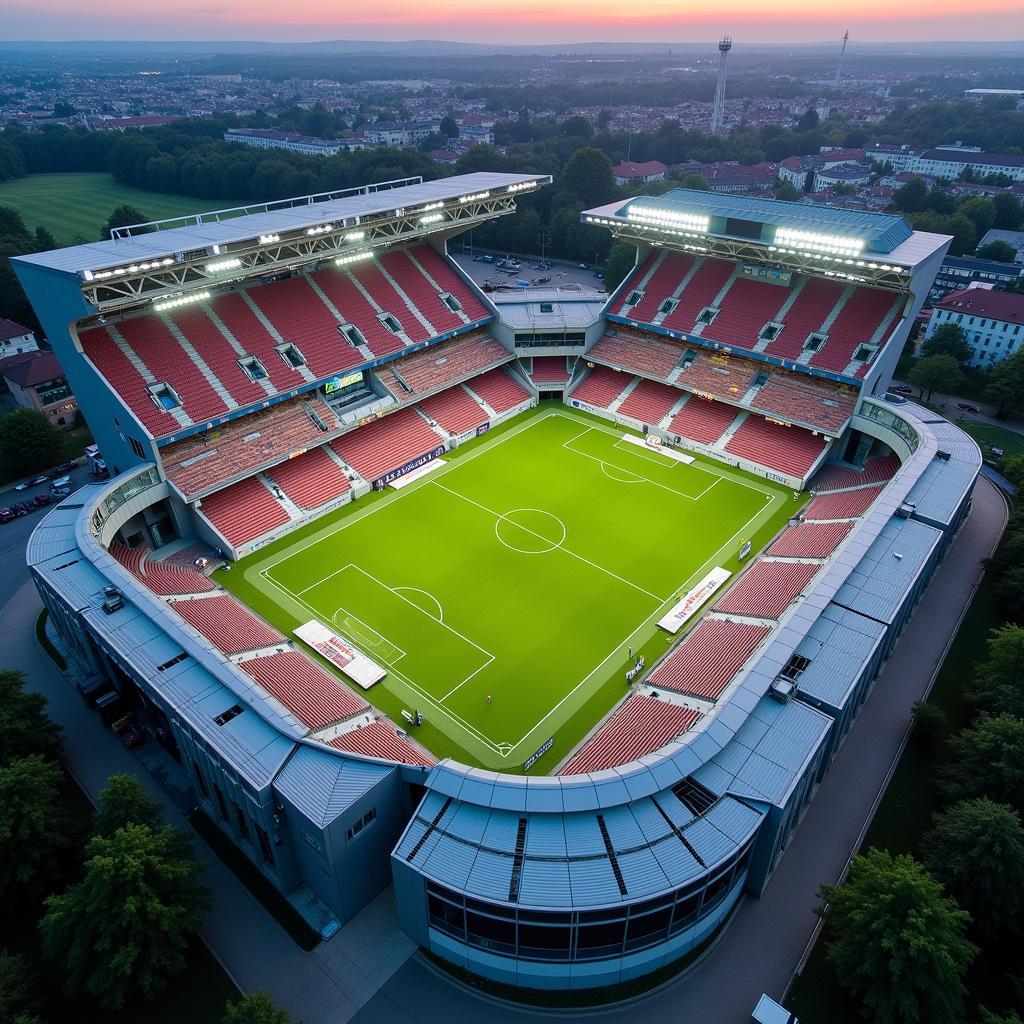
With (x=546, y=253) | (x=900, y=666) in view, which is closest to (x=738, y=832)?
(x=900, y=666)

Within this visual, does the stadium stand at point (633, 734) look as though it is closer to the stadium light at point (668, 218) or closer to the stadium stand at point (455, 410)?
the stadium stand at point (455, 410)

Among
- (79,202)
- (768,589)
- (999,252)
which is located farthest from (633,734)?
(79,202)

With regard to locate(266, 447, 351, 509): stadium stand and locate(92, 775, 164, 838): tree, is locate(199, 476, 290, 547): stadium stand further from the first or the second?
locate(92, 775, 164, 838): tree

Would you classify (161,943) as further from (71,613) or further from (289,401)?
(289,401)

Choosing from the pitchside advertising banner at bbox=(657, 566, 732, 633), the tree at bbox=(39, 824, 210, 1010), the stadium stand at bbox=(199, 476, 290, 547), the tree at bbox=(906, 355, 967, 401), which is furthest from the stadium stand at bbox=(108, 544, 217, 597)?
the tree at bbox=(906, 355, 967, 401)

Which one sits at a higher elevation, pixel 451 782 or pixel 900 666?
pixel 451 782

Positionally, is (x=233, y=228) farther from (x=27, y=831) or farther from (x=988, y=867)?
(x=988, y=867)

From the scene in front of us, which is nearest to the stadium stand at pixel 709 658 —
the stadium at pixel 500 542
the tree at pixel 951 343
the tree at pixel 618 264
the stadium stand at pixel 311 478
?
the stadium at pixel 500 542

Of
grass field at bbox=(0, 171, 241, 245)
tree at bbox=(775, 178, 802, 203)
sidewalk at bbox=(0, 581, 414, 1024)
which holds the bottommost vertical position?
grass field at bbox=(0, 171, 241, 245)
